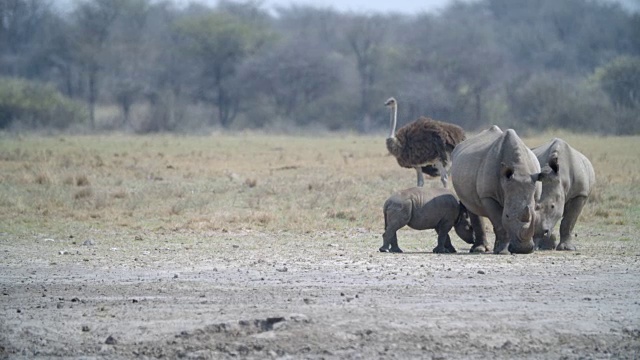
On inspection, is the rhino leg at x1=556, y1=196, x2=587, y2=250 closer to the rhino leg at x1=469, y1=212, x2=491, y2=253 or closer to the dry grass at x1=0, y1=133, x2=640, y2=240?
the rhino leg at x1=469, y1=212, x2=491, y2=253

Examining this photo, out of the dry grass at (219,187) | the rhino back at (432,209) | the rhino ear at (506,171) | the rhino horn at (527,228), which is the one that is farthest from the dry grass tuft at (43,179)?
the rhino horn at (527,228)

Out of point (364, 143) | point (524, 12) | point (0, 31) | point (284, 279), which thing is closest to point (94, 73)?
point (0, 31)

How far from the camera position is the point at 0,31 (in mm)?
69938

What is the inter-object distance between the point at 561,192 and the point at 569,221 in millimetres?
715

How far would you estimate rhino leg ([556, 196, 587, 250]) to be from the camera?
13344 mm

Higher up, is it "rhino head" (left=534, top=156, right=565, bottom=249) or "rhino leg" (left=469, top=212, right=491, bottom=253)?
"rhino head" (left=534, top=156, right=565, bottom=249)

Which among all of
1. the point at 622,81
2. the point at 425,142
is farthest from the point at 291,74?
the point at 425,142

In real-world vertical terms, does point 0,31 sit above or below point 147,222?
above

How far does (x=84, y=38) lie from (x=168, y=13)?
97.2ft

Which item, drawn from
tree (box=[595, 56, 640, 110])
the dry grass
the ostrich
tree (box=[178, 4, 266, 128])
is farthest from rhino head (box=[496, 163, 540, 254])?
tree (box=[178, 4, 266, 128])

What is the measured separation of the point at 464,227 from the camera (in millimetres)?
13641

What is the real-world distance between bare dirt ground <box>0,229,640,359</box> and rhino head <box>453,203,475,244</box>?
79 centimetres

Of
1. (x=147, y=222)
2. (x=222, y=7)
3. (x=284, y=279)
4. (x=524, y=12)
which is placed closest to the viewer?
(x=284, y=279)

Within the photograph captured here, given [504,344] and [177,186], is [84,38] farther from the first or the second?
[504,344]
